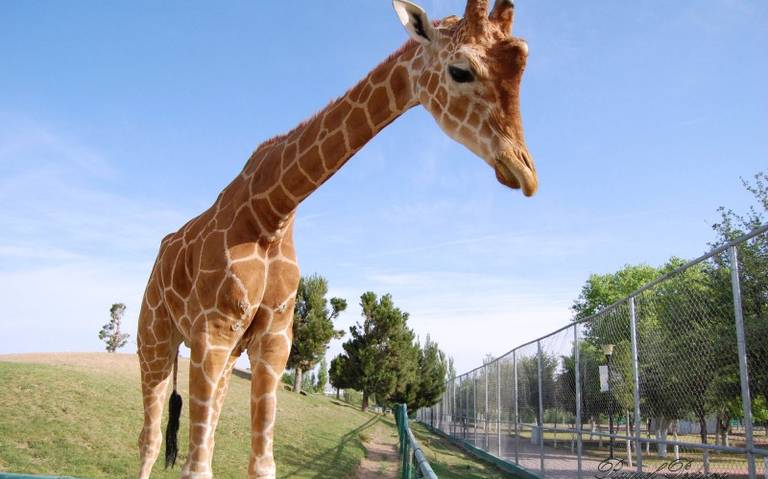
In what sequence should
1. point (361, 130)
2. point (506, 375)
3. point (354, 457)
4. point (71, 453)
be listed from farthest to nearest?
point (506, 375)
point (354, 457)
point (71, 453)
point (361, 130)

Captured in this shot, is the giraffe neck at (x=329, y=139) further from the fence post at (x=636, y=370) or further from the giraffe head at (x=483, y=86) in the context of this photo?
the fence post at (x=636, y=370)

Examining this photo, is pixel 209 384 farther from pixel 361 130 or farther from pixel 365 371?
pixel 365 371

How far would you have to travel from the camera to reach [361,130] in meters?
2.88

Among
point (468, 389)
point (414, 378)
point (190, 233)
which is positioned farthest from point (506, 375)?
point (414, 378)

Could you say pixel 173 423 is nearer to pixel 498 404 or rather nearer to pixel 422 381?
pixel 498 404

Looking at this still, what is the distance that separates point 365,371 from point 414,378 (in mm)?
6731

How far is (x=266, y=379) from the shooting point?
304cm

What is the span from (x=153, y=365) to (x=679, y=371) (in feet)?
19.3

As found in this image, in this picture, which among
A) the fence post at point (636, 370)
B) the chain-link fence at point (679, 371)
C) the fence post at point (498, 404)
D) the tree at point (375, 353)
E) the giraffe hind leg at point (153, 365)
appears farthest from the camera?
the tree at point (375, 353)

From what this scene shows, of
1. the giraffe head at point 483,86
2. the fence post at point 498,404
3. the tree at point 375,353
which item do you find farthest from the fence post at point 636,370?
the tree at point 375,353

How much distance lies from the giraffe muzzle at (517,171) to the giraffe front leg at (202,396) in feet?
5.73

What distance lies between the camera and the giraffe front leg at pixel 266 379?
9.68ft

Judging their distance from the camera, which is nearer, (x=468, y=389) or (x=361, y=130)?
Answer: (x=361, y=130)

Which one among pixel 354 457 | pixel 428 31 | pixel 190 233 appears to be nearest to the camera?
pixel 428 31
